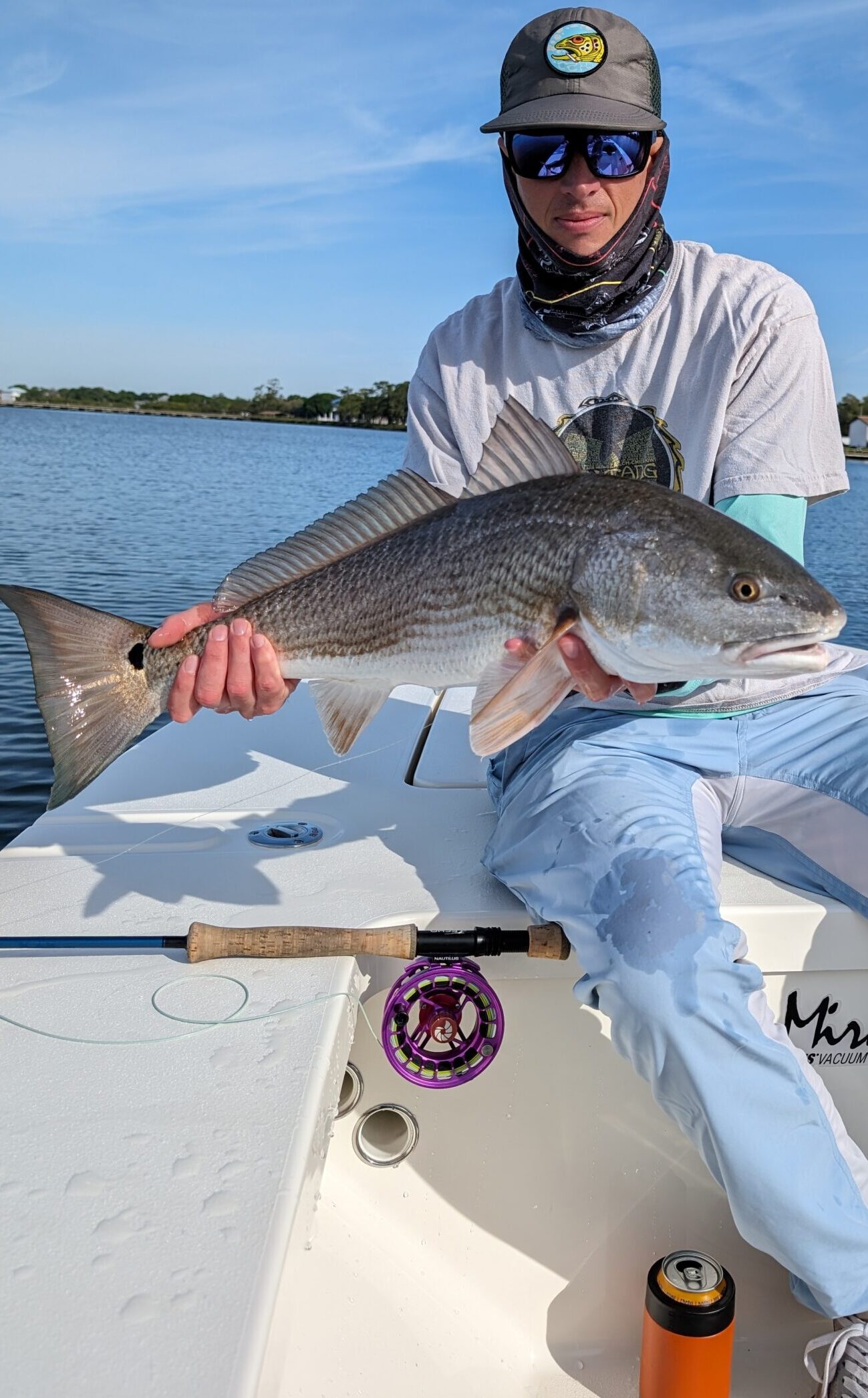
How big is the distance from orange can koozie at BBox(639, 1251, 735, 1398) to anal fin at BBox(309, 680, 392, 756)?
1553 millimetres

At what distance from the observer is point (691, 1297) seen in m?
2.42

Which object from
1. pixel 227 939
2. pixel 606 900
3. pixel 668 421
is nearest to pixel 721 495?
pixel 668 421

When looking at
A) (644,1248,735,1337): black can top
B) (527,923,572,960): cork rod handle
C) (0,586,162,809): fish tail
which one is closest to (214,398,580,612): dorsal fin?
(0,586,162,809): fish tail

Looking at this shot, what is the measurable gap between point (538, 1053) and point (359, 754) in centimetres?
165

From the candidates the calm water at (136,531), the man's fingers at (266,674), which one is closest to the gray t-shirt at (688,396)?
the man's fingers at (266,674)

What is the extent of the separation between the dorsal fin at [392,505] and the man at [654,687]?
167 mm

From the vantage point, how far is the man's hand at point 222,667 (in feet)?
9.53

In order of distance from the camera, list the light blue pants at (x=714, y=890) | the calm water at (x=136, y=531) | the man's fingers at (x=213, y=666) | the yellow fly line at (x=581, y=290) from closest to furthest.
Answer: the light blue pants at (x=714, y=890) → the man's fingers at (x=213, y=666) → the yellow fly line at (x=581, y=290) → the calm water at (x=136, y=531)

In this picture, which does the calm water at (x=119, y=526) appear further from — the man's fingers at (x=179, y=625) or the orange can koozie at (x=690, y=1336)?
the orange can koozie at (x=690, y=1336)

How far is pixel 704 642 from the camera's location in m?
2.33

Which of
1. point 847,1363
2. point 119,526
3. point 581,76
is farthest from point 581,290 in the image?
point 119,526

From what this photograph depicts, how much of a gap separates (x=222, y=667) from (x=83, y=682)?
0.36m

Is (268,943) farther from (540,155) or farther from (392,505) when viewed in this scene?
(540,155)

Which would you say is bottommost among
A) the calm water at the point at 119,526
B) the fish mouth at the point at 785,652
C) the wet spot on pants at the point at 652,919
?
the calm water at the point at 119,526
